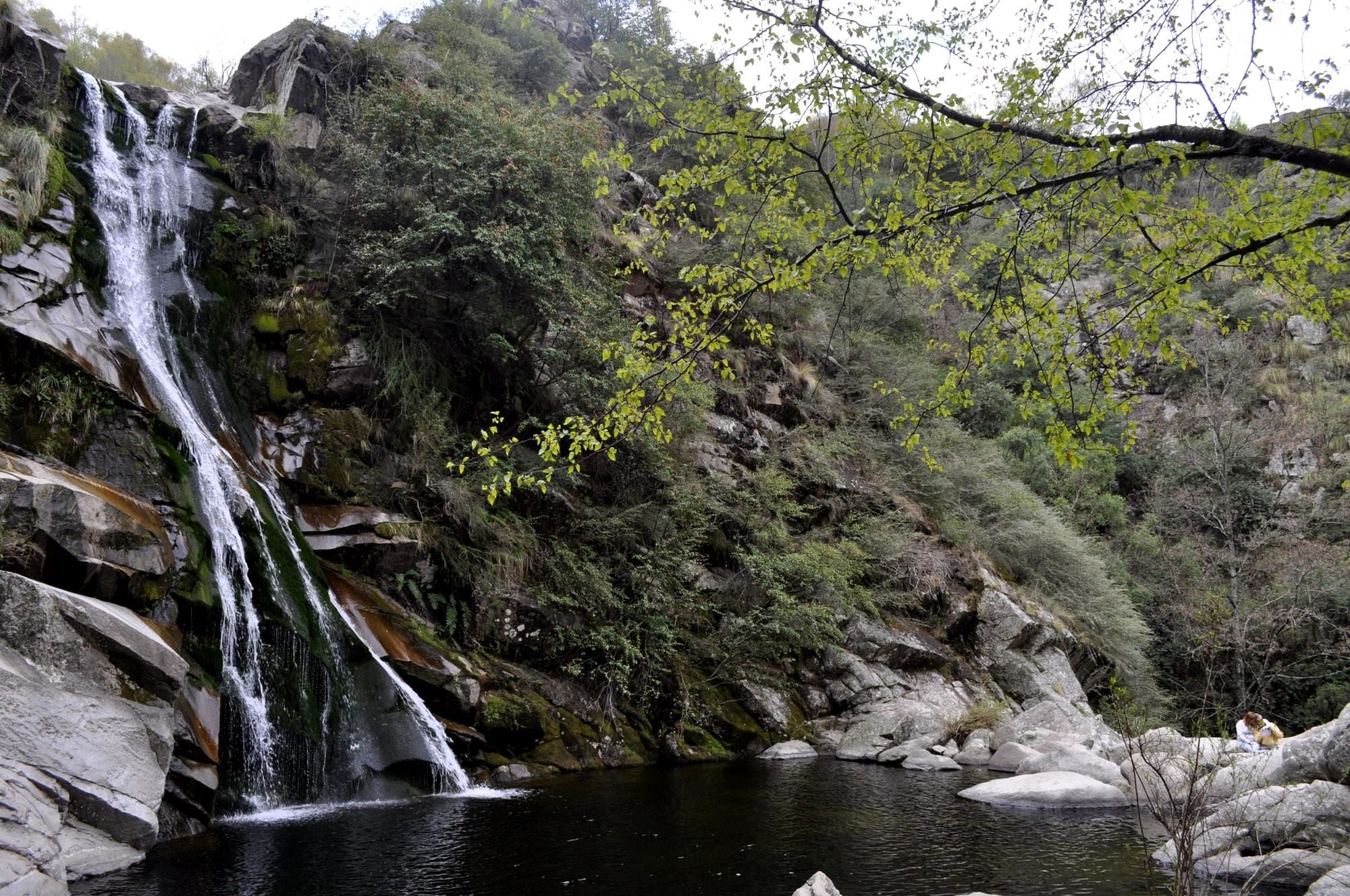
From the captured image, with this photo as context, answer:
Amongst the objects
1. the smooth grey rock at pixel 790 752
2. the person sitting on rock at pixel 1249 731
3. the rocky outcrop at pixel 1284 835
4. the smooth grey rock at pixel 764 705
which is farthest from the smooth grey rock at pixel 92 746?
the person sitting on rock at pixel 1249 731

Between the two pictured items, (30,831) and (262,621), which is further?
(262,621)

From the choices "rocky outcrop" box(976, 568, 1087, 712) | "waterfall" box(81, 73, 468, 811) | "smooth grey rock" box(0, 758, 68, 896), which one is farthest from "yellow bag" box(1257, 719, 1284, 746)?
"smooth grey rock" box(0, 758, 68, 896)

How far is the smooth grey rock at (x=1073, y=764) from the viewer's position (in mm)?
10836

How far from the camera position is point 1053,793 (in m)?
9.87

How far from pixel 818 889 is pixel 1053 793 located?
6022 millimetres

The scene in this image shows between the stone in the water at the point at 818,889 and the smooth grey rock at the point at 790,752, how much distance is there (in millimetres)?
8073

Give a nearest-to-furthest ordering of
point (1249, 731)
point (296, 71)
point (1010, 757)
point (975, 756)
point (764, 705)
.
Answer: point (1249, 731)
point (1010, 757)
point (975, 756)
point (764, 705)
point (296, 71)

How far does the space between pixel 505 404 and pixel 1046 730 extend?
438 inches

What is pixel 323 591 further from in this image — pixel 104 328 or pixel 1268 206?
pixel 1268 206

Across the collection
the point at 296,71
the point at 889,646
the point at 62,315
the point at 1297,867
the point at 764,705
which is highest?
the point at 296,71

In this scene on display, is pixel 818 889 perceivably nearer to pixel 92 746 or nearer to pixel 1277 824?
pixel 1277 824

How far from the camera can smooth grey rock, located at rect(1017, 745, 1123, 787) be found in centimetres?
1084

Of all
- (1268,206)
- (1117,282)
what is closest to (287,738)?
(1117,282)

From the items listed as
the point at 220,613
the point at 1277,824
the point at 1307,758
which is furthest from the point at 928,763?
the point at 220,613
